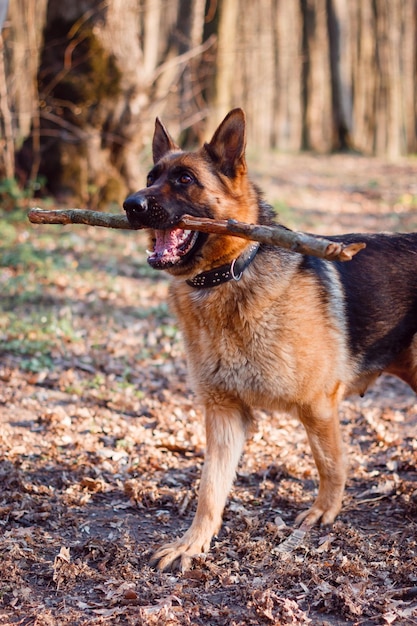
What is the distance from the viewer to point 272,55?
3400 centimetres

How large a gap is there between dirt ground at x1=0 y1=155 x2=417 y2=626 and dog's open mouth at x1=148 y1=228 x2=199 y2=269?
5.25 ft

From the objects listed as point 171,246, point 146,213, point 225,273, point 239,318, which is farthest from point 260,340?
point 146,213

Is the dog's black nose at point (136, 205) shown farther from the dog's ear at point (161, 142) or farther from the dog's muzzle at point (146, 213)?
the dog's ear at point (161, 142)

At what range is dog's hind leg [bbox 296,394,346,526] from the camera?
14.2ft

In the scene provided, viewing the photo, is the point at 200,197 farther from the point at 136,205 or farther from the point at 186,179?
the point at 136,205

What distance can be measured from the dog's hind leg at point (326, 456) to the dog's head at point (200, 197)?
3.55 ft

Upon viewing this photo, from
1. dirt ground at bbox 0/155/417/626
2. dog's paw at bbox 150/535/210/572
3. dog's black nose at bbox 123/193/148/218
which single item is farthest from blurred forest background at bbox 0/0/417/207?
dog's paw at bbox 150/535/210/572

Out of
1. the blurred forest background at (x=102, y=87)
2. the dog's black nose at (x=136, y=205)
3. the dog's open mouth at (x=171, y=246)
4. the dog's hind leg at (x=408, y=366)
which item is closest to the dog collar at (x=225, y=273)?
the dog's open mouth at (x=171, y=246)

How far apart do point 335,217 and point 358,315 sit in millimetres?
10000

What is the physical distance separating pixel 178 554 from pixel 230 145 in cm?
235

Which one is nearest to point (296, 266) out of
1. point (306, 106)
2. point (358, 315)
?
point (358, 315)

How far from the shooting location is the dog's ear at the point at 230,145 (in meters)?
4.08

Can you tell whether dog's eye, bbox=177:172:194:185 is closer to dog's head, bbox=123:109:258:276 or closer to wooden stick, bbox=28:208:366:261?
dog's head, bbox=123:109:258:276

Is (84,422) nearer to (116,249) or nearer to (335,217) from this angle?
(116,249)
